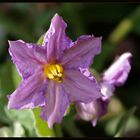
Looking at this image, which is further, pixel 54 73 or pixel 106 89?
pixel 106 89

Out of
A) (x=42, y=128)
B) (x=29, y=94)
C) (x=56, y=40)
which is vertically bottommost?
(x=42, y=128)

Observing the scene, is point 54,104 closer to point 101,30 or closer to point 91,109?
point 91,109

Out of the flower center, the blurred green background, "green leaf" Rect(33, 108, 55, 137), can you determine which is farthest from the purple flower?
the blurred green background

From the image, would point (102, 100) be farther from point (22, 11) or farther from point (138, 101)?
point (22, 11)

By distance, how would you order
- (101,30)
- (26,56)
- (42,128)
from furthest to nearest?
1. (101,30)
2. (42,128)
3. (26,56)

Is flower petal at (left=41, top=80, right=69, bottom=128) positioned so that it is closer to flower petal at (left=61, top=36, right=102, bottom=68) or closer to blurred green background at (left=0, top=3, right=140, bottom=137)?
flower petal at (left=61, top=36, right=102, bottom=68)

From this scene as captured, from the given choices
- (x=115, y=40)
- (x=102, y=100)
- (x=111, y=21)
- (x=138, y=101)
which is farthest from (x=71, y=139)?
(x=111, y=21)

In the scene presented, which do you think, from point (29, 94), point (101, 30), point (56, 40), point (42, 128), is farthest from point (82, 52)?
point (101, 30)

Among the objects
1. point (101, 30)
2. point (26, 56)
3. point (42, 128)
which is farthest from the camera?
point (101, 30)
